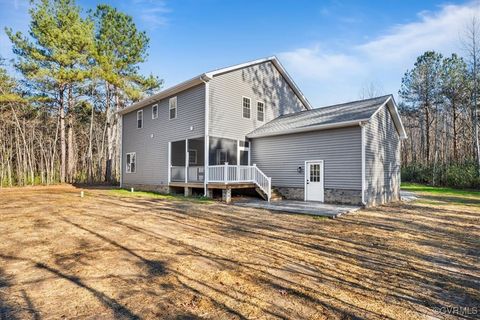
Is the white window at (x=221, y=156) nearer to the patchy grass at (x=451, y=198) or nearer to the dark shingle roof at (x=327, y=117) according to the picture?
the dark shingle roof at (x=327, y=117)

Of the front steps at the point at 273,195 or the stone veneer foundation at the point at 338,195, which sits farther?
the front steps at the point at 273,195

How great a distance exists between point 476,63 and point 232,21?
20815mm

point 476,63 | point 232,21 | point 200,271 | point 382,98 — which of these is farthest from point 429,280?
point 476,63

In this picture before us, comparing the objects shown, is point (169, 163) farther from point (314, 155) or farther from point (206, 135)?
point (314, 155)

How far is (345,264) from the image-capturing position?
4.55m

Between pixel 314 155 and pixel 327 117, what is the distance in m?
2.08

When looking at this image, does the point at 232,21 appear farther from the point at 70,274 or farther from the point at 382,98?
the point at 70,274

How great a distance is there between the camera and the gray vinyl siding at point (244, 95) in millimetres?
14164

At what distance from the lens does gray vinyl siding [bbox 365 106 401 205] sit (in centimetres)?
1192

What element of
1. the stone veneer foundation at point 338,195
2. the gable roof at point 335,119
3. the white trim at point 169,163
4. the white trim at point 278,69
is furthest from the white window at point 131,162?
the stone veneer foundation at point 338,195

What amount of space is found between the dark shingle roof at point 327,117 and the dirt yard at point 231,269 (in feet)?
18.3

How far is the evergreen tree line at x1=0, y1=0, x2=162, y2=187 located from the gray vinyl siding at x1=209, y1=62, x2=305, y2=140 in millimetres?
11746

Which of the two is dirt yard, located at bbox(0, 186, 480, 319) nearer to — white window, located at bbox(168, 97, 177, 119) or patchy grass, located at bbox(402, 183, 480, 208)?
patchy grass, located at bbox(402, 183, 480, 208)

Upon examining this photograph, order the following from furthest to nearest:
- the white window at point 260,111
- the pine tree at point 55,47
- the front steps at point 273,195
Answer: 1. the pine tree at point 55,47
2. the white window at point 260,111
3. the front steps at point 273,195
